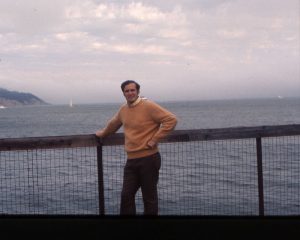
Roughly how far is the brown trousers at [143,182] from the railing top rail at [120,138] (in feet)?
0.93

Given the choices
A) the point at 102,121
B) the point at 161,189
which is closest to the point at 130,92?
the point at 161,189

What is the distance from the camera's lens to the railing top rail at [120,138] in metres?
4.95

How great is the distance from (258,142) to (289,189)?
19.1ft

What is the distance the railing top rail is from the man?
0.41ft

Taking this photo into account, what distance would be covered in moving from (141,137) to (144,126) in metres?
0.12

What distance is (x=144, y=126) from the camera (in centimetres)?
497

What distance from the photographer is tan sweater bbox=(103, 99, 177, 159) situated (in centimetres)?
490

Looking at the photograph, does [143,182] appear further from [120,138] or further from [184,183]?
[184,183]

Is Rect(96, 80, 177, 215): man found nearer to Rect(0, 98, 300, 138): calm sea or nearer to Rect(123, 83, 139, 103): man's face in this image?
Rect(123, 83, 139, 103): man's face
